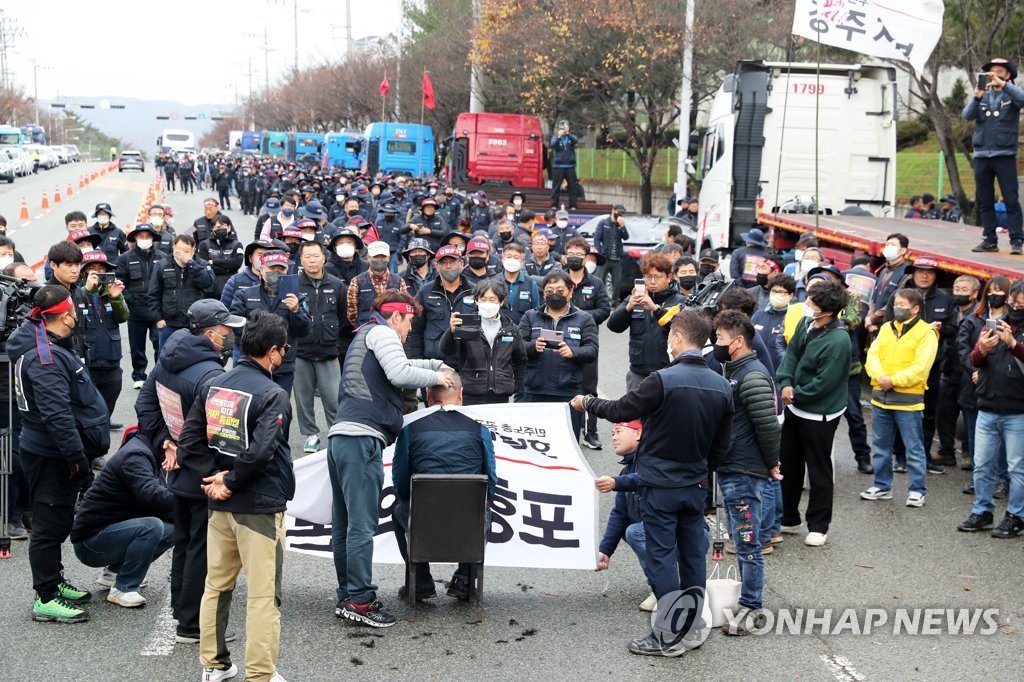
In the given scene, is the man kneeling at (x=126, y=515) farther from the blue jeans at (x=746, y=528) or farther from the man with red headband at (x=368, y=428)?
the blue jeans at (x=746, y=528)

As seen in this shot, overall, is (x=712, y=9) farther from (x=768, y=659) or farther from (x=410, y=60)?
(x=410, y=60)

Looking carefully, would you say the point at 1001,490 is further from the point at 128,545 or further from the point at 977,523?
the point at 128,545

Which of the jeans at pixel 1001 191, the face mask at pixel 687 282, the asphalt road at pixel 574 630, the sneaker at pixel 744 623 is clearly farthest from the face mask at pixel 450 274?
the jeans at pixel 1001 191

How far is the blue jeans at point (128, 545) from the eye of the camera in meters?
7.04

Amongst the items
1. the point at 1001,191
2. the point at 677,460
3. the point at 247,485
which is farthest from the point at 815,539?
the point at 1001,191

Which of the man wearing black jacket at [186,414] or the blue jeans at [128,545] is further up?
the man wearing black jacket at [186,414]

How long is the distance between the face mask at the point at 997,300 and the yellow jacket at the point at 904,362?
52cm

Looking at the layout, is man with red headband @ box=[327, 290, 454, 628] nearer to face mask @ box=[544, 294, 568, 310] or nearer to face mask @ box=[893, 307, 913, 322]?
face mask @ box=[544, 294, 568, 310]

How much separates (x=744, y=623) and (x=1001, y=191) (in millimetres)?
7024

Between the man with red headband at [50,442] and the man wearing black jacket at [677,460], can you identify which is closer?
the man wearing black jacket at [677,460]

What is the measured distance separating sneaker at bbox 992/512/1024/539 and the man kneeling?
19.7 feet

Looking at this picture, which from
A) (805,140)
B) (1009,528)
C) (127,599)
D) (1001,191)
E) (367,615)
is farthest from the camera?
(805,140)

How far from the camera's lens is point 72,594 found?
707 centimetres

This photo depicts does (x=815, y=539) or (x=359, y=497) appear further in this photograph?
(x=815, y=539)
